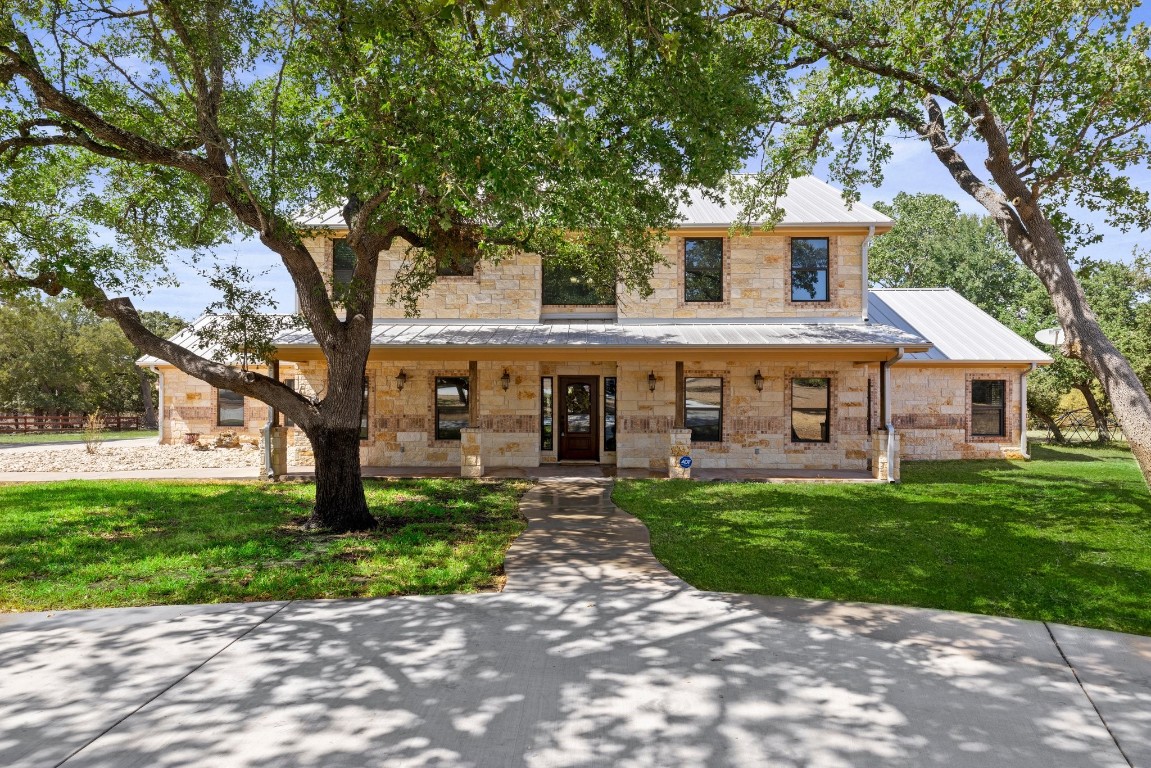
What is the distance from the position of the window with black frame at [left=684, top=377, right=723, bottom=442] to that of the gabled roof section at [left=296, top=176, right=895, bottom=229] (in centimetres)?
353

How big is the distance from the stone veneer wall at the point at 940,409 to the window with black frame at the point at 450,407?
1083 centimetres

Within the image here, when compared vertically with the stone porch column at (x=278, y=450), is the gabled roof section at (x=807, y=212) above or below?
above

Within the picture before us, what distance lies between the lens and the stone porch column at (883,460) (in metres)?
11.8

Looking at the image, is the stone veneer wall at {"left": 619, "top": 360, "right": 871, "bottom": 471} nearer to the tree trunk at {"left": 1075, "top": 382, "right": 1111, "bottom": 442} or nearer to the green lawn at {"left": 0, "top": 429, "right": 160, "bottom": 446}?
the tree trunk at {"left": 1075, "top": 382, "right": 1111, "bottom": 442}

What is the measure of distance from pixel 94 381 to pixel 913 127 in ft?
125

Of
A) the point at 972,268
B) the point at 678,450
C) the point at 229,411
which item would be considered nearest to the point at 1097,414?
the point at 972,268

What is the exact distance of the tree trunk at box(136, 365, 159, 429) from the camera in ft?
104

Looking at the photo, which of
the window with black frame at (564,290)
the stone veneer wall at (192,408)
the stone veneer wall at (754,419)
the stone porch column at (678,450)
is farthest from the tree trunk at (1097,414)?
the stone veneer wall at (192,408)

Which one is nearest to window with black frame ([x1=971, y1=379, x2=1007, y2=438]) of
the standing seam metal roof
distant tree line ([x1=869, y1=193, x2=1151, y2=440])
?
the standing seam metal roof

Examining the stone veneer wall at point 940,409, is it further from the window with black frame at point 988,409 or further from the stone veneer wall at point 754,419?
the stone veneer wall at point 754,419

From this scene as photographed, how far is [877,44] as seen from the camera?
8.48 meters

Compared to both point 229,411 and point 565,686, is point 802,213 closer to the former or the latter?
point 565,686

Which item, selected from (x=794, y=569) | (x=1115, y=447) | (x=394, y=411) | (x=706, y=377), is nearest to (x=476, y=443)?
(x=394, y=411)

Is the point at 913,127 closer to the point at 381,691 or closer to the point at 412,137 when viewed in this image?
the point at 412,137
